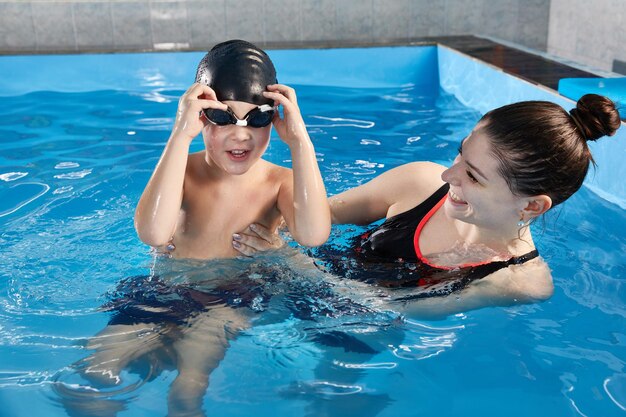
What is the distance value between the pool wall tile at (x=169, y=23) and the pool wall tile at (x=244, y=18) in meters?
0.64

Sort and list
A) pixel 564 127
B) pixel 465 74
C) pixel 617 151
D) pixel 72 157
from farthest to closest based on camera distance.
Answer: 1. pixel 465 74
2. pixel 72 157
3. pixel 617 151
4. pixel 564 127

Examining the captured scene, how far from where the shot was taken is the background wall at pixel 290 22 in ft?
32.8

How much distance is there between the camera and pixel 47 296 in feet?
11.1

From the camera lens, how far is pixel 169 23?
10430 millimetres

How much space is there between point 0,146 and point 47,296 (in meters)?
3.12

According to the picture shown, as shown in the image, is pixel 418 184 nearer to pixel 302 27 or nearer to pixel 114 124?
pixel 114 124

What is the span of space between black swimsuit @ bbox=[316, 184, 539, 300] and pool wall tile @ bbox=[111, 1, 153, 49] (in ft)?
25.8

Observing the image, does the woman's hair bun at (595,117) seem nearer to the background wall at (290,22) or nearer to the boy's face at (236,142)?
the boy's face at (236,142)

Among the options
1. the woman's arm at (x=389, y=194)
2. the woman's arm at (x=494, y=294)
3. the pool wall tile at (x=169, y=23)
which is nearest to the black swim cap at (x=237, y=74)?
the woman's arm at (x=389, y=194)

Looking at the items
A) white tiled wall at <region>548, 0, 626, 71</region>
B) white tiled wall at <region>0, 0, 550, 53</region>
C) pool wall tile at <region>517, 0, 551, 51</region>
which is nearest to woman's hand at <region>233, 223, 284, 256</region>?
white tiled wall at <region>548, 0, 626, 71</region>

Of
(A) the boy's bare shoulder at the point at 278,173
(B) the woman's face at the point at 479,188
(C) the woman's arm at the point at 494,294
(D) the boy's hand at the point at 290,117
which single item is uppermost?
(D) the boy's hand at the point at 290,117

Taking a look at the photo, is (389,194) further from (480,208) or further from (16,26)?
(16,26)

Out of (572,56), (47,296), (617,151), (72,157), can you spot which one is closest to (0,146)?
(72,157)

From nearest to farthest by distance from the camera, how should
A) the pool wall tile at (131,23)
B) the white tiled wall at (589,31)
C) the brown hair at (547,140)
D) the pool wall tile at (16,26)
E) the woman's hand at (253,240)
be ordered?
the brown hair at (547,140), the woman's hand at (253,240), the white tiled wall at (589,31), the pool wall tile at (16,26), the pool wall tile at (131,23)
